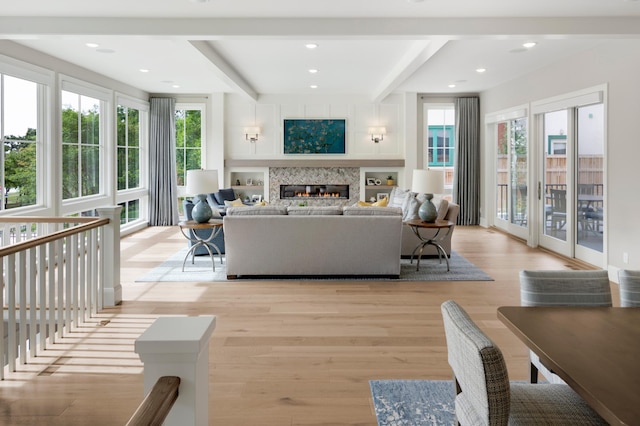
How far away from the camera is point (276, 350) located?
3.43m

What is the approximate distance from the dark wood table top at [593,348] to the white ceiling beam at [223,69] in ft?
15.3

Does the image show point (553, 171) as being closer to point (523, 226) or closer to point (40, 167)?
point (523, 226)

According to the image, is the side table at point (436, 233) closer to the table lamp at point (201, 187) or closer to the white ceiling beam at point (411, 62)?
the white ceiling beam at point (411, 62)

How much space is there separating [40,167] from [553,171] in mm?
6975

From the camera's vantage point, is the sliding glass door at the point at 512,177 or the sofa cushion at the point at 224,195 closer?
the sliding glass door at the point at 512,177

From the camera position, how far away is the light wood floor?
2.61 m

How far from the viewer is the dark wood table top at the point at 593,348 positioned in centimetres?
130

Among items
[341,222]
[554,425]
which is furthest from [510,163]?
[554,425]

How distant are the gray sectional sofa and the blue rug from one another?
2695 millimetres

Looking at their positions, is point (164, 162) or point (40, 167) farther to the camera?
point (164, 162)

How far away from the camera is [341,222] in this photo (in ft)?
18.0

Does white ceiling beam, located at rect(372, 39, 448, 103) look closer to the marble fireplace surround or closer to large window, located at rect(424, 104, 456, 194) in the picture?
large window, located at rect(424, 104, 456, 194)

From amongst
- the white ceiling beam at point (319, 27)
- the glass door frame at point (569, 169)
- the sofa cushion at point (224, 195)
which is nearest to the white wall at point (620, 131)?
the glass door frame at point (569, 169)

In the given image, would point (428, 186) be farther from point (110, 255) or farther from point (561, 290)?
point (561, 290)
